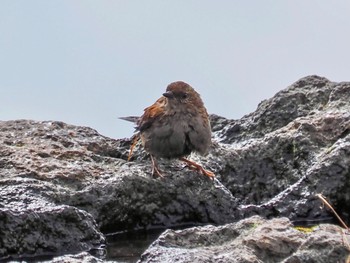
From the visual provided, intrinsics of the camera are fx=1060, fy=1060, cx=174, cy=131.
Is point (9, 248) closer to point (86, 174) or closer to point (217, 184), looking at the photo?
point (86, 174)

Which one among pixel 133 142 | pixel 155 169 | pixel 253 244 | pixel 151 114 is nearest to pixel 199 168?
pixel 155 169

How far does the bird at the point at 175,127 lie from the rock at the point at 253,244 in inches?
136

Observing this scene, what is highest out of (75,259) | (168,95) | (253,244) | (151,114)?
(168,95)

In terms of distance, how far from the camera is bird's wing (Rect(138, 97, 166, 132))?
10.2 meters

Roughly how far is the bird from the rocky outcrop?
0.57 feet

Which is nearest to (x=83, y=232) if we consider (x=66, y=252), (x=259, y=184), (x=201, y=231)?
(x=66, y=252)

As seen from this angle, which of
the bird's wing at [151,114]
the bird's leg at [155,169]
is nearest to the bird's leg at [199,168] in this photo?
the bird's leg at [155,169]

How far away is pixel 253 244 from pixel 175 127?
4295 millimetres

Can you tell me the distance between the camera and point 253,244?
583 cm

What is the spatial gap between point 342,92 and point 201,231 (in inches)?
178

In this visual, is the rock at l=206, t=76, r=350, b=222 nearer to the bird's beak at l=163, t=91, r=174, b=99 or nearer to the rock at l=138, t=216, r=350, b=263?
the bird's beak at l=163, t=91, r=174, b=99

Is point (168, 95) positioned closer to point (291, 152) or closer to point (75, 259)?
point (291, 152)

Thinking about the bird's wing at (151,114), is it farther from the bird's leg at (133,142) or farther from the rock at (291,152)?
the rock at (291,152)

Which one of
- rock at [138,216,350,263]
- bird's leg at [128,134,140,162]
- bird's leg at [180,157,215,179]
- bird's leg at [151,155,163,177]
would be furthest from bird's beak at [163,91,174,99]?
rock at [138,216,350,263]
